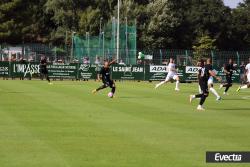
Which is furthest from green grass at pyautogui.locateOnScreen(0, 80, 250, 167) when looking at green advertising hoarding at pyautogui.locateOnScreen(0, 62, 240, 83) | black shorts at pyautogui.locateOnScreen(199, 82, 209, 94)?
green advertising hoarding at pyautogui.locateOnScreen(0, 62, 240, 83)

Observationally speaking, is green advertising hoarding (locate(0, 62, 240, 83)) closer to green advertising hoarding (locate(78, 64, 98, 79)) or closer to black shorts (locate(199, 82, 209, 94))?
green advertising hoarding (locate(78, 64, 98, 79))

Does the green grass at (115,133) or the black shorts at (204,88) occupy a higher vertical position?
the black shorts at (204,88)

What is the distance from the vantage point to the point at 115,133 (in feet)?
53.1

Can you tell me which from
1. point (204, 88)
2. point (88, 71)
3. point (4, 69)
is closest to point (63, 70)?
point (88, 71)

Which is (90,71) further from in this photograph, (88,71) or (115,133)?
(115,133)

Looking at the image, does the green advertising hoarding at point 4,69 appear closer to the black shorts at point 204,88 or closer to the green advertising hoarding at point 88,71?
the green advertising hoarding at point 88,71

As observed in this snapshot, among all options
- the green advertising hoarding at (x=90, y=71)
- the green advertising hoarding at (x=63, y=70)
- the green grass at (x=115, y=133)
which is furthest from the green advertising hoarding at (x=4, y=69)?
the green grass at (x=115, y=133)

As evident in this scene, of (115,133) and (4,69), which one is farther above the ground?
(4,69)

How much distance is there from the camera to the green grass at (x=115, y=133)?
12383 millimetres

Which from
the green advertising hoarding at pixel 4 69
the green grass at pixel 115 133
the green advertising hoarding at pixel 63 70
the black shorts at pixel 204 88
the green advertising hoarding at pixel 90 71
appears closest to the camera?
the green grass at pixel 115 133

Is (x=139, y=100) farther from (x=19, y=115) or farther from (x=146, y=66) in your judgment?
(x=146, y=66)

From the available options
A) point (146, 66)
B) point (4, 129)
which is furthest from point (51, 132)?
point (146, 66)

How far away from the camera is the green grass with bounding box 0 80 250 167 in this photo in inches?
488

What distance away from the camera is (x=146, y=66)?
52469 millimetres
